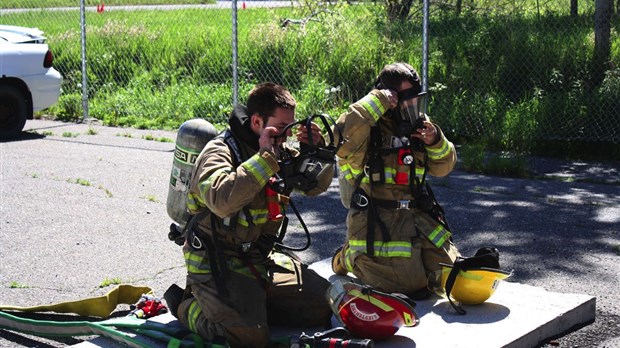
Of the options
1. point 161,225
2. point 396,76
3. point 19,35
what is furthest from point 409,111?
point 19,35

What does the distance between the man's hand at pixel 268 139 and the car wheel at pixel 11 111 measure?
7449 millimetres

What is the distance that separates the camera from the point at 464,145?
382 inches

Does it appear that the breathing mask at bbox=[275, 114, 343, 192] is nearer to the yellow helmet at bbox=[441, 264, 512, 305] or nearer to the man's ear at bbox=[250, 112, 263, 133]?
the man's ear at bbox=[250, 112, 263, 133]

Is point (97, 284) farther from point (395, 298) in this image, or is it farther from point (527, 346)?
point (527, 346)

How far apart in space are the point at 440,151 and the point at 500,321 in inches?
39.8

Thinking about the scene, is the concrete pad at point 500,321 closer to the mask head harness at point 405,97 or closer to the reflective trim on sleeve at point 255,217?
the reflective trim on sleeve at point 255,217

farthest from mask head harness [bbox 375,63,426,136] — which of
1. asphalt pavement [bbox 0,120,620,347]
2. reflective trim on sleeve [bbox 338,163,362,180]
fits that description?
asphalt pavement [bbox 0,120,620,347]

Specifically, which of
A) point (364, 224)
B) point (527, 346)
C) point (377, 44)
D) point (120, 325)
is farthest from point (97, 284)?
point (377, 44)

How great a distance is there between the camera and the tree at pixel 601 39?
10273 millimetres

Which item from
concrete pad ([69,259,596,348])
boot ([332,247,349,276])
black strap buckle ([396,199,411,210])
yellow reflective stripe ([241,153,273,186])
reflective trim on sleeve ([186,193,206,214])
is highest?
yellow reflective stripe ([241,153,273,186])

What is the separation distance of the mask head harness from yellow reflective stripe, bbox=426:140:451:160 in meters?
0.18

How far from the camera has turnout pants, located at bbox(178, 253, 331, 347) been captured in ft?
14.2

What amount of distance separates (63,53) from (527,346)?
420 inches

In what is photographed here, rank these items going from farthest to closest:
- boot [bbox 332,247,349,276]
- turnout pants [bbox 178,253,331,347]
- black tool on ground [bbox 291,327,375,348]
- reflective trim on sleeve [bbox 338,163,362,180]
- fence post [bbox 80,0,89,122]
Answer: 1. fence post [bbox 80,0,89,122]
2. boot [bbox 332,247,349,276]
3. reflective trim on sleeve [bbox 338,163,362,180]
4. turnout pants [bbox 178,253,331,347]
5. black tool on ground [bbox 291,327,375,348]
